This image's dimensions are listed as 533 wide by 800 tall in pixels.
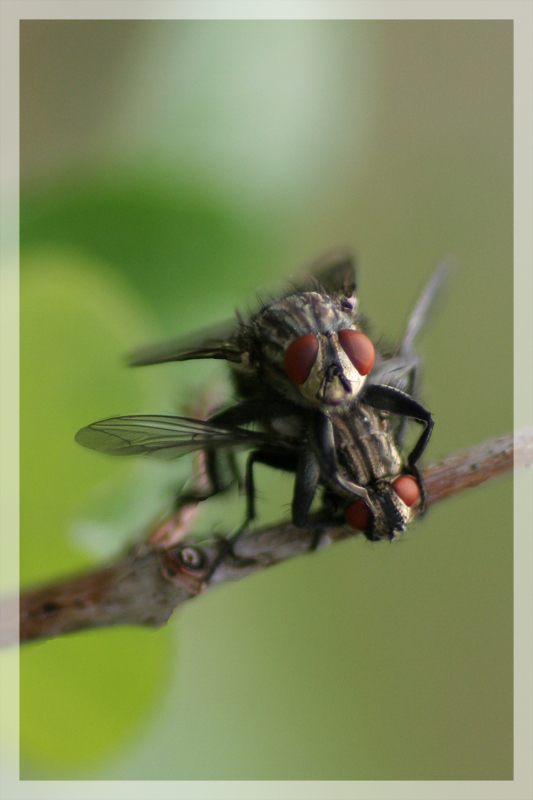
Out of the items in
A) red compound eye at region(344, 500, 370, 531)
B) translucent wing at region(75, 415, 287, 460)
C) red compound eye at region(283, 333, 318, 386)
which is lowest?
red compound eye at region(344, 500, 370, 531)

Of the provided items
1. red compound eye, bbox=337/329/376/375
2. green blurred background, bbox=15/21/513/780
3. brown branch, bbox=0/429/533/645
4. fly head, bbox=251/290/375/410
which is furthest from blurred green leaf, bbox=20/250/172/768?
red compound eye, bbox=337/329/376/375

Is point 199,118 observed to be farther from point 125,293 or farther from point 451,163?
point 451,163

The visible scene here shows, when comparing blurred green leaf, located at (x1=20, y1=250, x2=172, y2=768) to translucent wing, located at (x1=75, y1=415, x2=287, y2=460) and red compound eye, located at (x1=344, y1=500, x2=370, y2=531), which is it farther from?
red compound eye, located at (x1=344, y1=500, x2=370, y2=531)

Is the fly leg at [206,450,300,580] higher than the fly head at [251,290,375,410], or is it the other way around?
the fly head at [251,290,375,410]

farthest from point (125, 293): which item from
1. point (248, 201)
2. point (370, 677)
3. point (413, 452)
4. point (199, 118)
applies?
point (370, 677)

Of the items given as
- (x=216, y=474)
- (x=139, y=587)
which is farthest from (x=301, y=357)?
(x=139, y=587)

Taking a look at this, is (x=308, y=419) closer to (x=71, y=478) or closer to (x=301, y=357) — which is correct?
(x=301, y=357)

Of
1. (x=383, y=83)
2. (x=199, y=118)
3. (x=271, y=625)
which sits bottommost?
(x=271, y=625)

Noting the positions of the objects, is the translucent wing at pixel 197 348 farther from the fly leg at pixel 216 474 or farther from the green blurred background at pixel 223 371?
the fly leg at pixel 216 474
